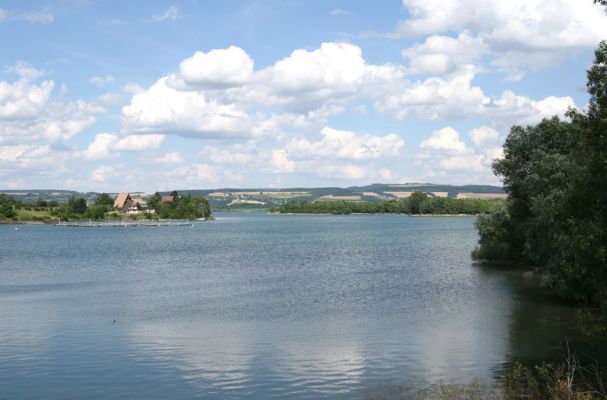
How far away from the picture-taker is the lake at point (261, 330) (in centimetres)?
2419

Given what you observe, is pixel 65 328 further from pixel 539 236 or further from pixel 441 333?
pixel 539 236

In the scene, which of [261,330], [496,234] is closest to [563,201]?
[261,330]

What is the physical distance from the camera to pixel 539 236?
44.2 meters

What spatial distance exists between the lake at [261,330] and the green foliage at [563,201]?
3.42m

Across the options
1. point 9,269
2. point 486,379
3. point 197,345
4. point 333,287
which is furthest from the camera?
point 9,269

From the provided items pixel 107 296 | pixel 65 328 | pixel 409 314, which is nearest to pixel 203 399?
pixel 65 328

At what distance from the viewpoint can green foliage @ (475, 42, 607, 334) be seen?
22.1 metres

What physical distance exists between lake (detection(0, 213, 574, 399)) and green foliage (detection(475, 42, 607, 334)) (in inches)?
135

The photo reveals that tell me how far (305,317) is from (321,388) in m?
14.7

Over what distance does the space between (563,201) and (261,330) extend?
17.0m

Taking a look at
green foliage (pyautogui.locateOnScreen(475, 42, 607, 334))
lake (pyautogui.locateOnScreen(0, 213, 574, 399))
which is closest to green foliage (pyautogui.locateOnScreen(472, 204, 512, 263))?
green foliage (pyautogui.locateOnScreen(475, 42, 607, 334))

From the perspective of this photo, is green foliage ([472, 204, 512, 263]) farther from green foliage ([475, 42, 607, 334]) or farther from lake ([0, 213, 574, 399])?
lake ([0, 213, 574, 399])

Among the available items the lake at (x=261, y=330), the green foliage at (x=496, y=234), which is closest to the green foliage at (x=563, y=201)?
the green foliage at (x=496, y=234)

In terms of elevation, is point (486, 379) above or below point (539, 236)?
below
